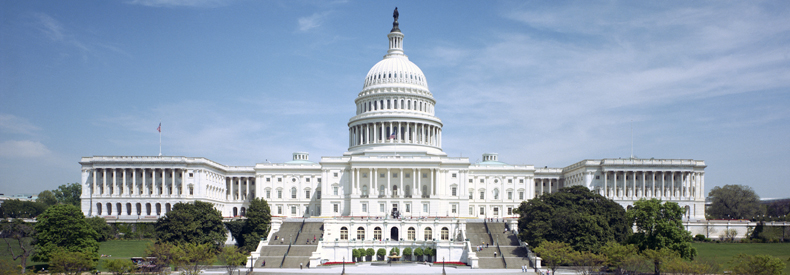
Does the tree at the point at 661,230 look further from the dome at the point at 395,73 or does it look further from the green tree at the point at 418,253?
the dome at the point at 395,73

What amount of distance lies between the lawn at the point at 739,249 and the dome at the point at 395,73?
5818 cm

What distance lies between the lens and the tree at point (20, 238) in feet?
238

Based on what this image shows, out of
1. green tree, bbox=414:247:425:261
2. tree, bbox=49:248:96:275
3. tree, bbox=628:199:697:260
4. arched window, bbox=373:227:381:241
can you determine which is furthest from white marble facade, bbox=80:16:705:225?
tree, bbox=49:248:96:275

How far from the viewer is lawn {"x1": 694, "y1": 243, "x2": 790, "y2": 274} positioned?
8388 centimetres

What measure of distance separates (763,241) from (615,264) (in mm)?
45619

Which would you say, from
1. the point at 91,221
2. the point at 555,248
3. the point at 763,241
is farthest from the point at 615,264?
the point at 91,221

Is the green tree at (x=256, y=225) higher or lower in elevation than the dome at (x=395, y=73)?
lower

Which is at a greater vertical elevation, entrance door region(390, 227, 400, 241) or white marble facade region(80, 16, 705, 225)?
white marble facade region(80, 16, 705, 225)

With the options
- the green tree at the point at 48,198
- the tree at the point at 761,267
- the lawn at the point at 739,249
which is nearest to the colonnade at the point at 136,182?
the green tree at the point at 48,198

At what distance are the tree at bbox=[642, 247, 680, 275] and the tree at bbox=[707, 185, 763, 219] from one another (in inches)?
2873

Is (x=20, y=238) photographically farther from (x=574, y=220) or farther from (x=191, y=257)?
(x=574, y=220)

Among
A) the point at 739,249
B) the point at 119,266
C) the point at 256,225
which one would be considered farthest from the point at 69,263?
the point at 739,249

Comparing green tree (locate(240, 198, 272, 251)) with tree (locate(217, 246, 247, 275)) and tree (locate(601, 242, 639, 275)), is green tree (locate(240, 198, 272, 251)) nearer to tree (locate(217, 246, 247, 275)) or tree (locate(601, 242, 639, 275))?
tree (locate(217, 246, 247, 275))

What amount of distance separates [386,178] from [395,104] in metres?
19.4
